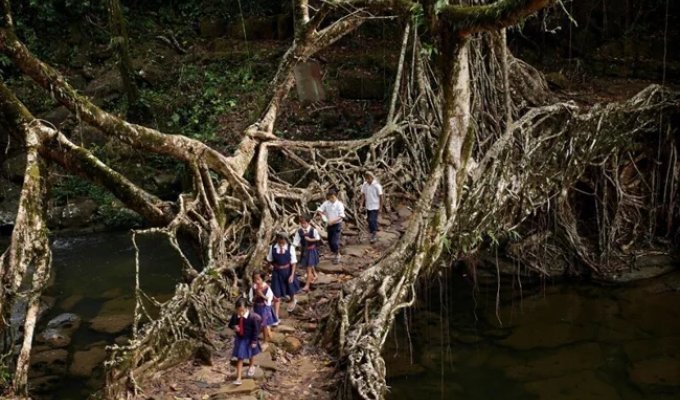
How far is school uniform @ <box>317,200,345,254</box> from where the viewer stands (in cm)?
953

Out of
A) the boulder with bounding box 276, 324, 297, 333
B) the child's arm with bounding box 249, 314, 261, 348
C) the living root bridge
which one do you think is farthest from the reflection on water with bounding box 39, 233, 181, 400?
the child's arm with bounding box 249, 314, 261, 348

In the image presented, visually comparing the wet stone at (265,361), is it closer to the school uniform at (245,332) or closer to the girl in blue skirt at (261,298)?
the girl in blue skirt at (261,298)

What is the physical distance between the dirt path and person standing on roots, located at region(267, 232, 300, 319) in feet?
0.95

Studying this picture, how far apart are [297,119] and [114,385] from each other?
12285 mm

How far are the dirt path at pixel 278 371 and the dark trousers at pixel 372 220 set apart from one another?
1.77 meters

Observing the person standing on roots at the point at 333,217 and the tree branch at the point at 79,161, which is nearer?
the tree branch at the point at 79,161

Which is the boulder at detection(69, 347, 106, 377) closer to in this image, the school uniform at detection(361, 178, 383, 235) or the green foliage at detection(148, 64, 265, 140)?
the school uniform at detection(361, 178, 383, 235)

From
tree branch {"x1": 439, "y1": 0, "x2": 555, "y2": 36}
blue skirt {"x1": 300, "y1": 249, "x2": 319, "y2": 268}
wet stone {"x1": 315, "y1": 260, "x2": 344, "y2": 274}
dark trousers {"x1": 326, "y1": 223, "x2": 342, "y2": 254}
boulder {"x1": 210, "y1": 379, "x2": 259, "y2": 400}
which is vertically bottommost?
boulder {"x1": 210, "y1": 379, "x2": 259, "y2": 400}

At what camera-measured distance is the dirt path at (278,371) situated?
6.73 metres

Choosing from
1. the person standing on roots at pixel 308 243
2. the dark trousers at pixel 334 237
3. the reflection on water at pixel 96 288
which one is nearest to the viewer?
the person standing on roots at pixel 308 243

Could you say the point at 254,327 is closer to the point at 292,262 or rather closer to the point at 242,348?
the point at 242,348

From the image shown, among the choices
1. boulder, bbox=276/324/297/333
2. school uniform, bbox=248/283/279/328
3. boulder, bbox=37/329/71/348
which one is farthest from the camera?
boulder, bbox=37/329/71/348

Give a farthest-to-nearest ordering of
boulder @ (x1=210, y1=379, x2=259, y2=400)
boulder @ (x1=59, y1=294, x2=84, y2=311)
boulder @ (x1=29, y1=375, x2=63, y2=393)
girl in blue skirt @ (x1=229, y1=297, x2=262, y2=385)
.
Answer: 1. boulder @ (x1=59, y1=294, x2=84, y2=311)
2. boulder @ (x1=29, y1=375, x2=63, y2=393)
3. girl in blue skirt @ (x1=229, y1=297, x2=262, y2=385)
4. boulder @ (x1=210, y1=379, x2=259, y2=400)

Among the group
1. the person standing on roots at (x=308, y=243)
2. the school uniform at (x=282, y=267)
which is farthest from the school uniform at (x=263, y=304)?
the person standing on roots at (x=308, y=243)
